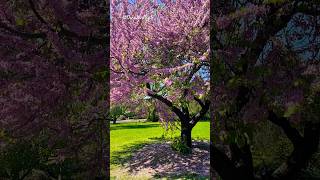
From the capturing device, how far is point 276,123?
12.5ft

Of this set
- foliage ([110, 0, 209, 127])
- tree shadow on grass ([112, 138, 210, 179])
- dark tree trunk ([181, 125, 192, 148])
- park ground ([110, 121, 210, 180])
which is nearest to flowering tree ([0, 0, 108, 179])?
foliage ([110, 0, 209, 127])

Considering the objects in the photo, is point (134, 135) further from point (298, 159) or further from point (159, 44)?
point (298, 159)

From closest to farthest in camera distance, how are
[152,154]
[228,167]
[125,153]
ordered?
[228,167], [152,154], [125,153]

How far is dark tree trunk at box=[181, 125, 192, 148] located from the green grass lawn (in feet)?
0.76

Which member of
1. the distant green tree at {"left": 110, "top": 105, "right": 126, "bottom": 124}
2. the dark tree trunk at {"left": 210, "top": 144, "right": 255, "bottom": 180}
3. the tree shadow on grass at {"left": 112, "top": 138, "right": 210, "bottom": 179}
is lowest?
the tree shadow on grass at {"left": 112, "top": 138, "right": 210, "bottom": 179}

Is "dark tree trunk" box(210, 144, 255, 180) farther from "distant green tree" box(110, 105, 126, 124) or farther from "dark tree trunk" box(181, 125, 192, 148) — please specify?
"dark tree trunk" box(181, 125, 192, 148)

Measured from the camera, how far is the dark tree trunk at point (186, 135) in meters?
8.28

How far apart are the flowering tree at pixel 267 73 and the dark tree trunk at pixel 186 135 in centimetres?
423

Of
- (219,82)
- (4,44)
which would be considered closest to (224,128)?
(219,82)

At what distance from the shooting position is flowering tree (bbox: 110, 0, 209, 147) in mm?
5113

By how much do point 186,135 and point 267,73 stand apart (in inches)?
199

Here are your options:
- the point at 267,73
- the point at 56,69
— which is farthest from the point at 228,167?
the point at 56,69

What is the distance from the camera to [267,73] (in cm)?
349

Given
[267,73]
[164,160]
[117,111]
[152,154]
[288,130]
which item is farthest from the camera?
[152,154]
